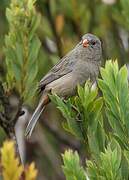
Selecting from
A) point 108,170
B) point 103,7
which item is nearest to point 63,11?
point 103,7

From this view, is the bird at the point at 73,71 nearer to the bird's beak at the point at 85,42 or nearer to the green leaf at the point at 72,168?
the bird's beak at the point at 85,42

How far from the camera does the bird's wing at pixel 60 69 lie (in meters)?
4.52

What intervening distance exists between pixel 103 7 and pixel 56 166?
1.34 meters

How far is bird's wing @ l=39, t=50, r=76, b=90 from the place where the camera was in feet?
14.8

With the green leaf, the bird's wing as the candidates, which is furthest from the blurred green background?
the green leaf

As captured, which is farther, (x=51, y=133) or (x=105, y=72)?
(x=51, y=133)

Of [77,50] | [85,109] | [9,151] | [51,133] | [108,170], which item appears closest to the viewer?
[9,151]

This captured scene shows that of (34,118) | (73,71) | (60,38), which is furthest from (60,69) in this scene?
(34,118)

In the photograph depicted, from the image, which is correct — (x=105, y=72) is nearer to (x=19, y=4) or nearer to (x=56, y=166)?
(x=19, y=4)

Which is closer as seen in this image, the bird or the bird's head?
the bird

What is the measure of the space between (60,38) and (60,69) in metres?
0.27

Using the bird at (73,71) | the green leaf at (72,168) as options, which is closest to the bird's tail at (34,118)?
the bird at (73,71)

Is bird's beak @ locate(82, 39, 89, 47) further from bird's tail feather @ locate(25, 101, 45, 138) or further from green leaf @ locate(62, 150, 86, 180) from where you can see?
green leaf @ locate(62, 150, 86, 180)

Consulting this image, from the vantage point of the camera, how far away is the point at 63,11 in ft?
15.3
